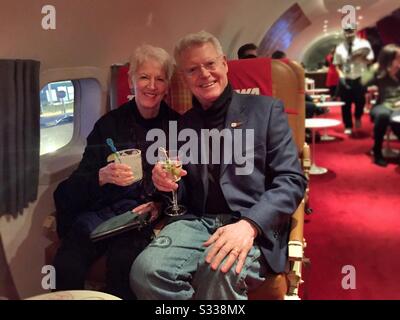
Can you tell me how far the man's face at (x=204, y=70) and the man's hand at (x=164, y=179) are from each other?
322 millimetres

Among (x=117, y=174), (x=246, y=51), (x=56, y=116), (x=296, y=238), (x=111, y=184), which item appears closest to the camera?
(x=296, y=238)

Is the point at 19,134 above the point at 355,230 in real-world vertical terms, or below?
above

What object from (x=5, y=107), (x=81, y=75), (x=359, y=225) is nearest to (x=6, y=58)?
(x=5, y=107)

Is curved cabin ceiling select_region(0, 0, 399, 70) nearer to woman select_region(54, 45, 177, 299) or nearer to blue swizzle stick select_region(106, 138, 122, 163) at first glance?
woman select_region(54, 45, 177, 299)

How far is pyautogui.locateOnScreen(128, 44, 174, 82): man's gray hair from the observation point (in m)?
1.62

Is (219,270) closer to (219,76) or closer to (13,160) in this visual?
(219,76)

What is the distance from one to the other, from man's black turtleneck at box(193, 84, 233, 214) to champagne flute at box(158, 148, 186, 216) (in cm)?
12

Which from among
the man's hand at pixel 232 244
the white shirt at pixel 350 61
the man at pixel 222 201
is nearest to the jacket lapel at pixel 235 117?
the man at pixel 222 201

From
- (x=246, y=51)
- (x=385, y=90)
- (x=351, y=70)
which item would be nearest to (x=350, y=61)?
(x=351, y=70)

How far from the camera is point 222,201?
4.82 feet

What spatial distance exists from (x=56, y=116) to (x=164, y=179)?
0.70 m

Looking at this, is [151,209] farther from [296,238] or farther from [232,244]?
[296,238]

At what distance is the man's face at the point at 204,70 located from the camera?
1.45m

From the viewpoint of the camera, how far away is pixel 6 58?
1482 mm
